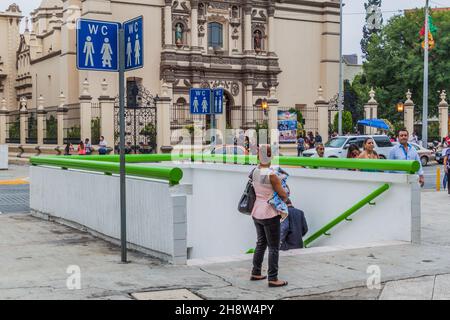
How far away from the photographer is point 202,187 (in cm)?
1675

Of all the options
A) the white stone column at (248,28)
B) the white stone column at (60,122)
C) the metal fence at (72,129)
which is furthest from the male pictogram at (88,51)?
the white stone column at (248,28)

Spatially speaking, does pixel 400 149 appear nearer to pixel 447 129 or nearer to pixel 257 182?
pixel 257 182

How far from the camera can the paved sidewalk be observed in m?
7.70

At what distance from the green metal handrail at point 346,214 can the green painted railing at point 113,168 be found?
380 cm

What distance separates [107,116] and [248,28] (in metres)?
18.8

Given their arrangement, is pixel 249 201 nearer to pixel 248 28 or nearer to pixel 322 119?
pixel 322 119

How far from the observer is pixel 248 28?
51.2 m

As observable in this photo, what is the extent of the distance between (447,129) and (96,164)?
38.2 m

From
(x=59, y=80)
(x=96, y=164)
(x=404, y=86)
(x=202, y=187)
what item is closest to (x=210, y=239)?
(x=202, y=187)

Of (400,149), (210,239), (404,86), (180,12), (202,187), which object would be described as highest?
(180,12)

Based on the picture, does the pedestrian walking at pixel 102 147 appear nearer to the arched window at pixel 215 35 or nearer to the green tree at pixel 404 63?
the arched window at pixel 215 35

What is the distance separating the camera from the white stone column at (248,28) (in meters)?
51.1

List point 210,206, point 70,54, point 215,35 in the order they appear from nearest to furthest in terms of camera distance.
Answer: point 210,206 < point 70,54 < point 215,35

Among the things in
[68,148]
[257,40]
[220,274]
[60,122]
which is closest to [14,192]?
[68,148]
